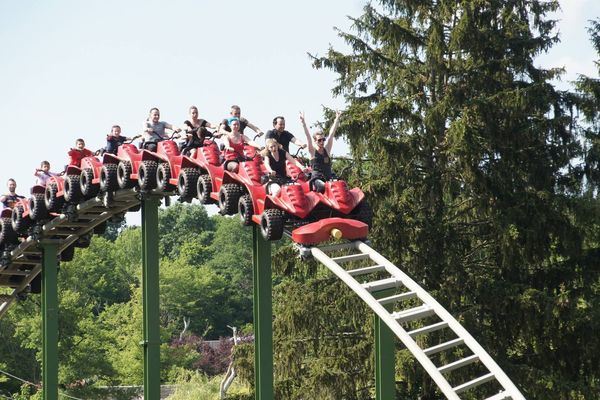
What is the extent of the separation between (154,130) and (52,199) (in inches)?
108

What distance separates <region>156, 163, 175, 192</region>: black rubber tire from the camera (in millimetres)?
13984

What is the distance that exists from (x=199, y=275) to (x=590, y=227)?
3213cm

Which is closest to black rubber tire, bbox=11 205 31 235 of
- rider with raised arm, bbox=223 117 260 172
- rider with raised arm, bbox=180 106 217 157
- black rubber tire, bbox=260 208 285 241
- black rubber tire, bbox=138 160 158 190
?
black rubber tire, bbox=138 160 158 190

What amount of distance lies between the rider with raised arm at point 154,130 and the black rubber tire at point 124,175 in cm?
36

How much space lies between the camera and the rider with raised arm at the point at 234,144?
12953 mm

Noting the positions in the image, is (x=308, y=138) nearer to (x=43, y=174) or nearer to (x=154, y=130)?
(x=154, y=130)

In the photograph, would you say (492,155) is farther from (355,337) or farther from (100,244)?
(100,244)

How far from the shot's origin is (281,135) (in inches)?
504

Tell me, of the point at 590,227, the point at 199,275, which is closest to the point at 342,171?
the point at 590,227

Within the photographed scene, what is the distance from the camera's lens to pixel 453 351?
1952cm

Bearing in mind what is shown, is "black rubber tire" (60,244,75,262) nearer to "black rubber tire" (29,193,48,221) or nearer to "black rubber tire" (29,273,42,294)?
"black rubber tire" (29,273,42,294)

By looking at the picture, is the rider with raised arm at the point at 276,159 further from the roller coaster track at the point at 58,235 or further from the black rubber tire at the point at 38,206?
the black rubber tire at the point at 38,206

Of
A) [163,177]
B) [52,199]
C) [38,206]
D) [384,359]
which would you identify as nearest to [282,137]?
[163,177]

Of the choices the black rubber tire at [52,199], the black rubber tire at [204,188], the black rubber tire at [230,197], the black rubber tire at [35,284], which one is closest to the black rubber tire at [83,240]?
the black rubber tire at [35,284]
